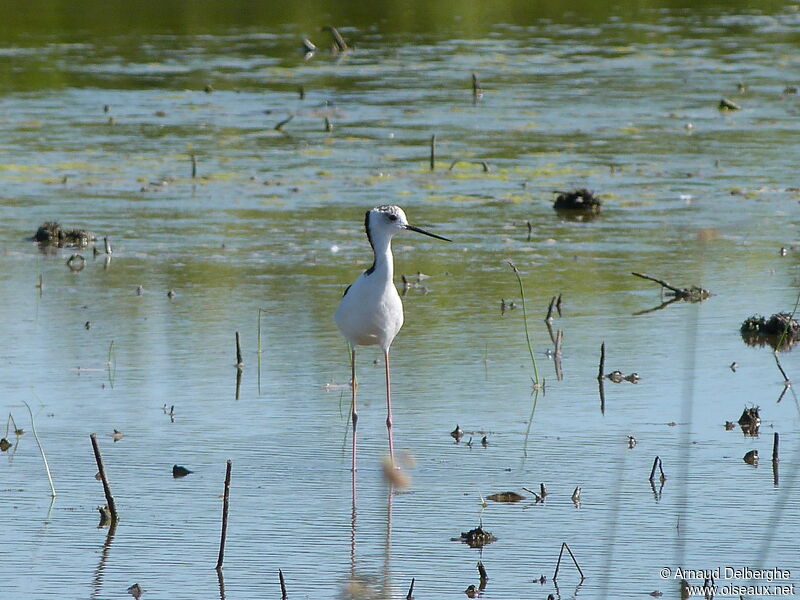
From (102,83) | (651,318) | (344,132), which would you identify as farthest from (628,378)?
→ (102,83)

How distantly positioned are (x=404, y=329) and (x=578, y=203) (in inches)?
171

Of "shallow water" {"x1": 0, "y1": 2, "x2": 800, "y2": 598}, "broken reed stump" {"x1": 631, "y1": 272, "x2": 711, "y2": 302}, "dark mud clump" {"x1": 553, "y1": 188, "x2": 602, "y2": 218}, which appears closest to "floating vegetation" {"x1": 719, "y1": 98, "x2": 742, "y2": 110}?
"shallow water" {"x1": 0, "y1": 2, "x2": 800, "y2": 598}

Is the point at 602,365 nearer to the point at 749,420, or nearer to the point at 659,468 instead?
the point at 749,420

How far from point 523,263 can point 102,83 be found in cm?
1262

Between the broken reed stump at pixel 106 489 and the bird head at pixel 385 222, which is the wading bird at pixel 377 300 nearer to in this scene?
the bird head at pixel 385 222

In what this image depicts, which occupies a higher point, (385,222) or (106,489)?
(385,222)

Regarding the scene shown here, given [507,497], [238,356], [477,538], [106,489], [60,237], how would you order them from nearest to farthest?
1. [477,538]
2. [106,489]
3. [507,497]
4. [238,356]
5. [60,237]

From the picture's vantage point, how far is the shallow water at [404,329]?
6.66 meters

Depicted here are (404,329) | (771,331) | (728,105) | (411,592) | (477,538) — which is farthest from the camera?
(728,105)

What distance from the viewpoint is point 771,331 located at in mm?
10055

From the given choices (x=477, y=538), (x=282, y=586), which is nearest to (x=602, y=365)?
(x=477, y=538)

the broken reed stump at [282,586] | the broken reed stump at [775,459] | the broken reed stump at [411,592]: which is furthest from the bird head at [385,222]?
the broken reed stump at [282,586]

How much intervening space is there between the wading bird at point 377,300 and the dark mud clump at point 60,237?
534cm

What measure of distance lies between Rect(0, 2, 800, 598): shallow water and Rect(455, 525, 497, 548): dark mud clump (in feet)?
0.32
